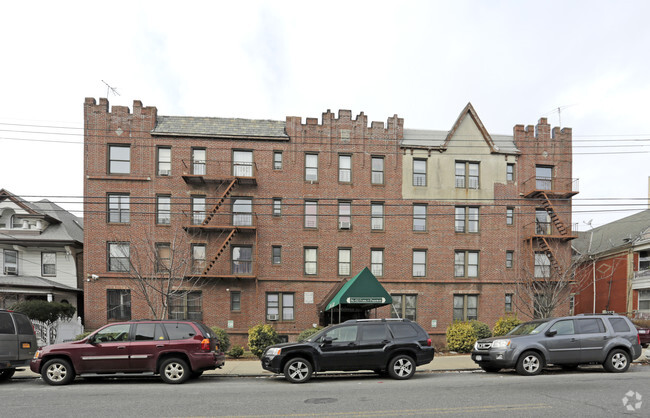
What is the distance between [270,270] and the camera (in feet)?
90.4

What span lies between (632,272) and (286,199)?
2691 centimetres

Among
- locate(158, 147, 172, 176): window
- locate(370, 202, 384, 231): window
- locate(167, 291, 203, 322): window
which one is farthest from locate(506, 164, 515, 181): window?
locate(158, 147, 172, 176): window

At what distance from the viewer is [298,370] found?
12789 millimetres

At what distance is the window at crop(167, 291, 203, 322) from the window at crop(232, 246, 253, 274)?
8.24ft

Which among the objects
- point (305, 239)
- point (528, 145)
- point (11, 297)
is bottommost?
point (11, 297)

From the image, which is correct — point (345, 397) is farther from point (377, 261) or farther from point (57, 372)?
point (377, 261)

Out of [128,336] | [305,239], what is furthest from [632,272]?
[128,336]

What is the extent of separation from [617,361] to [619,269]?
27176mm

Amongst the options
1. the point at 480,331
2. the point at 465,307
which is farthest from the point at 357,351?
the point at 465,307

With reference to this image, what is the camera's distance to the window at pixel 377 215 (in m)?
28.5

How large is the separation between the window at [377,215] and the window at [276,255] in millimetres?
5683

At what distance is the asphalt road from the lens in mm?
8969

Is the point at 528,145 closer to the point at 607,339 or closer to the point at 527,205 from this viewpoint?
the point at 527,205

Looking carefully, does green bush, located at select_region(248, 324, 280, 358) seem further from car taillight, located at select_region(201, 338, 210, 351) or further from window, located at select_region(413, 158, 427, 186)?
window, located at select_region(413, 158, 427, 186)
